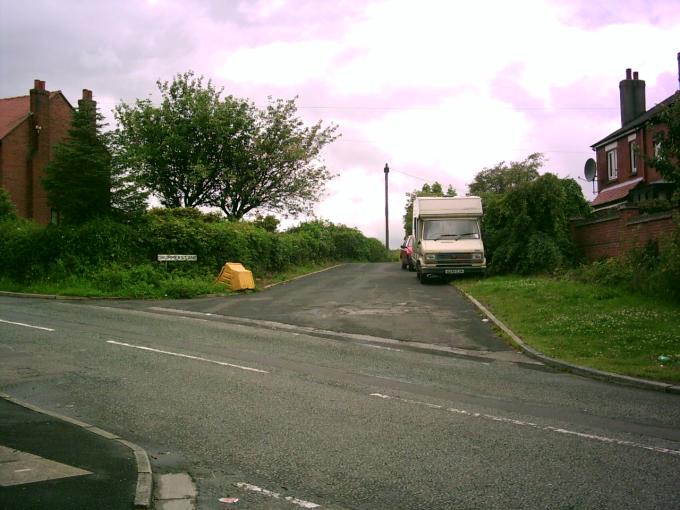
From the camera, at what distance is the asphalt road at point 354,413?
16.4 ft

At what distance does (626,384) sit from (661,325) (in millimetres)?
3820

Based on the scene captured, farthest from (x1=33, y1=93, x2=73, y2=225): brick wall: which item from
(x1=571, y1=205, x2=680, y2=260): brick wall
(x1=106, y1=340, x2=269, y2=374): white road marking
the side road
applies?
the side road

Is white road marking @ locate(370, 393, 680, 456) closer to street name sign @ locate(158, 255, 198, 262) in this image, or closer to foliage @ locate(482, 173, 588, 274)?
foliage @ locate(482, 173, 588, 274)

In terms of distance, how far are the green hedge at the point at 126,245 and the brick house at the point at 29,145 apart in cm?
1315

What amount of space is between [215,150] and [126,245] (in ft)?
48.3

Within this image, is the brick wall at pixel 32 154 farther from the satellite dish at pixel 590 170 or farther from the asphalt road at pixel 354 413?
the satellite dish at pixel 590 170

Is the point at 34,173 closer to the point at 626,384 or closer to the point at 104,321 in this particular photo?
the point at 104,321

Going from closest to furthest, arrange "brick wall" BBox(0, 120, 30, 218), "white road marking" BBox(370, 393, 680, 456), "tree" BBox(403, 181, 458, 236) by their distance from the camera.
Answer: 1. "white road marking" BBox(370, 393, 680, 456)
2. "brick wall" BBox(0, 120, 30, 218)
3. "tree" BBox(403, 181, 458, 236)

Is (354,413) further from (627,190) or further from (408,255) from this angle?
(627,190)

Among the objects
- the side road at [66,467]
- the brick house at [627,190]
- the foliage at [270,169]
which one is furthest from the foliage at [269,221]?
the side road at [66,467]

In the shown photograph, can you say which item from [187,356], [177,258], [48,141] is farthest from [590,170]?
[48,141]

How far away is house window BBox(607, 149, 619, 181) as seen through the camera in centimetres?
3594

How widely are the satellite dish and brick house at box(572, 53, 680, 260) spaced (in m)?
0.30

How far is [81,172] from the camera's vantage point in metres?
22.6
